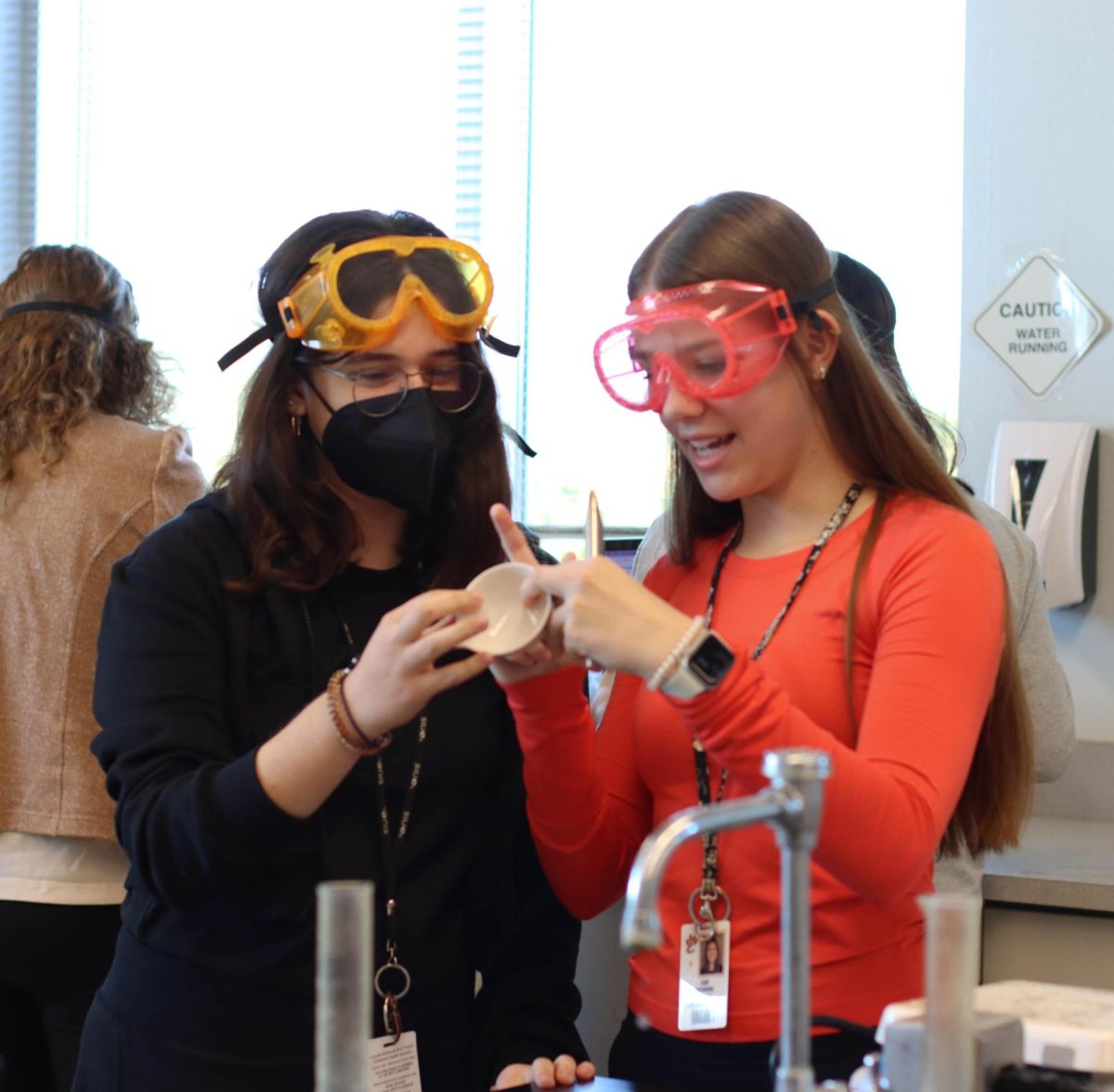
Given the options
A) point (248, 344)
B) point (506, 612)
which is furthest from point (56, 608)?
point (506, 612)

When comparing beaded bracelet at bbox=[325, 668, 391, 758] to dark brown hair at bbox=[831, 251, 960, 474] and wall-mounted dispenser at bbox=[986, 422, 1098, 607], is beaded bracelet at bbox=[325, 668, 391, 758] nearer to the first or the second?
dark brown hair at bbox=[831, 251, 960, 474]

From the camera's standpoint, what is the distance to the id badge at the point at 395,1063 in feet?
5.52

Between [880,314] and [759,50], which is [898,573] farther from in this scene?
[759,50]

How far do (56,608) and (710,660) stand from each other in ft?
4.86

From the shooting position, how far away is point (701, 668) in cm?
145

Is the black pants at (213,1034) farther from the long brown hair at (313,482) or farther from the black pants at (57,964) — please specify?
the black pants at (57,964)

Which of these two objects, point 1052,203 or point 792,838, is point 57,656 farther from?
point 1052,203

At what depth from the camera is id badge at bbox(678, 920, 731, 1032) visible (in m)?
1.63

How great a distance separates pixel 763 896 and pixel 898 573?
373 millimetres

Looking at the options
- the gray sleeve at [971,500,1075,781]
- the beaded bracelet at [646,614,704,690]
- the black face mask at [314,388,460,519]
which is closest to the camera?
the beaded bracelet at [646,614,704,690]

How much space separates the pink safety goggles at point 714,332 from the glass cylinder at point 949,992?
2.61ft

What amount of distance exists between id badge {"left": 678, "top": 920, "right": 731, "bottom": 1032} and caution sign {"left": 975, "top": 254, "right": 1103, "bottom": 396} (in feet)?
5.93

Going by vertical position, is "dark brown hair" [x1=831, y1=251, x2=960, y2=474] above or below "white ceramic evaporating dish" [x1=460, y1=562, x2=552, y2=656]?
above

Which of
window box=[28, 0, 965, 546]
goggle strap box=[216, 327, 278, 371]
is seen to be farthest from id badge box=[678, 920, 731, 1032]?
window box=[28, 0, 965, 546]
